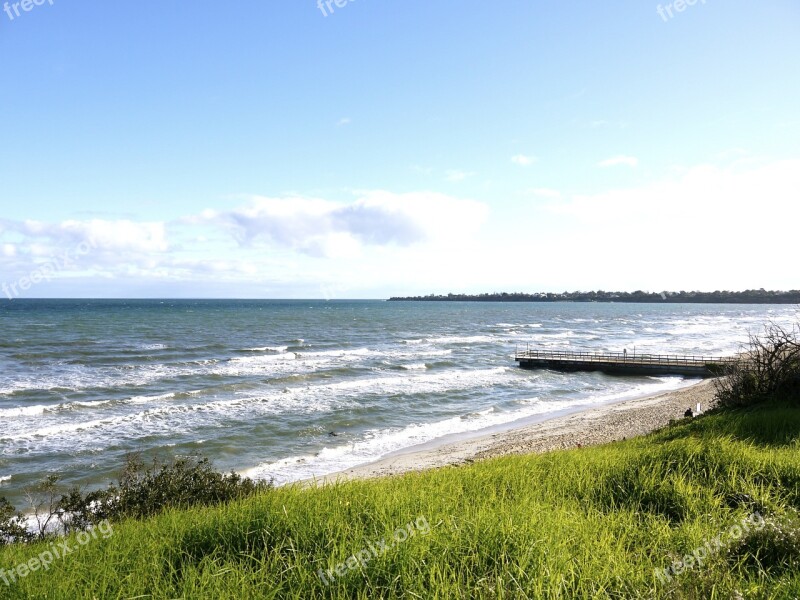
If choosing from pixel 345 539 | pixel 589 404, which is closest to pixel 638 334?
pixel 589 404

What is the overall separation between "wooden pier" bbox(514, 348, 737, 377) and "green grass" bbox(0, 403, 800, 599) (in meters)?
42.6

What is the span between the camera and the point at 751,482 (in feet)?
18.5

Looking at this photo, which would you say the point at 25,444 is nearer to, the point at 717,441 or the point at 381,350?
the point at 717,441

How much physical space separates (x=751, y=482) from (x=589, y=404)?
90.2 feet

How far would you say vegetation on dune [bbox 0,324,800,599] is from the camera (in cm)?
345

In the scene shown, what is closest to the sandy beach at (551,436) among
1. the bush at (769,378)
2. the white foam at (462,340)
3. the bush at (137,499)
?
the bush at (769,378)

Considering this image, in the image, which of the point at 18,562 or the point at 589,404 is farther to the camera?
the point at 589,404

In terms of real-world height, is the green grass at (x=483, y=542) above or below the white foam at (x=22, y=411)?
above

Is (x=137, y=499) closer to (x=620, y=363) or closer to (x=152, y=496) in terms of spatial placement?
(x=152, y=496)

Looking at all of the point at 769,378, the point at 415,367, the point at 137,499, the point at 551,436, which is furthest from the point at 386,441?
the point at 415,367

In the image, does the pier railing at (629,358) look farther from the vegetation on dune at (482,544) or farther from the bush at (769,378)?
the vegetation on dune at (482,544)

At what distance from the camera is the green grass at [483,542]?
3441 mm

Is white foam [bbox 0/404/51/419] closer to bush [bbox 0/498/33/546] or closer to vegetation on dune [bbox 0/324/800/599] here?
bush [bbox 0/498/33/546]

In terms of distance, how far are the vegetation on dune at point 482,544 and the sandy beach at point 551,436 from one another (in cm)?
902
